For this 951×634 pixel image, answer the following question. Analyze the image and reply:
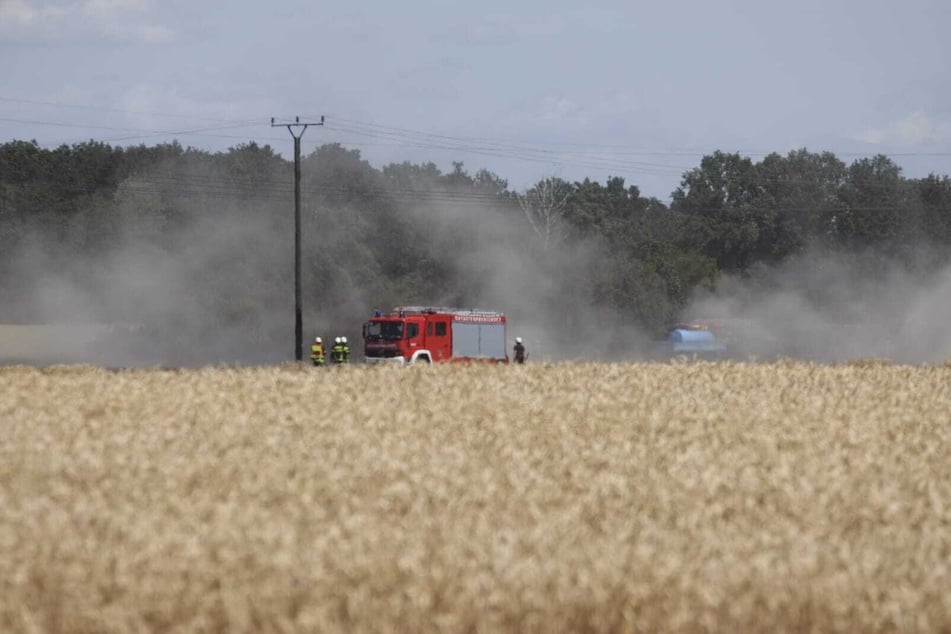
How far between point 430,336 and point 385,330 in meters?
1.70

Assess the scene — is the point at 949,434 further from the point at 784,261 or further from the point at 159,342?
the point at 784,261

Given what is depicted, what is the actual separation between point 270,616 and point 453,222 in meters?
84.8

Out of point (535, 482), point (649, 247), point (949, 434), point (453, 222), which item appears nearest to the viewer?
point (535, 482)

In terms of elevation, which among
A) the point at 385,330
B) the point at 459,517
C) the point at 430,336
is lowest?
the point at 430,336

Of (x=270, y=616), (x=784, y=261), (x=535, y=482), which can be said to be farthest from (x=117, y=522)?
(x=784, y=261)

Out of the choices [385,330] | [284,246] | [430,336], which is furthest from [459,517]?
[284,246]

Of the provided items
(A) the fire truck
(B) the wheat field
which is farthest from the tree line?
(B) the wheat field

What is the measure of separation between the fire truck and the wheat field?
30.4 meters

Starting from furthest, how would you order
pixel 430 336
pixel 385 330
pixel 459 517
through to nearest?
1. pixel 430 336
2. pixel 385 330
3. pixel 459 517

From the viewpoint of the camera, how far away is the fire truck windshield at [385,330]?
4868cm

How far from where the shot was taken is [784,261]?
12119cm

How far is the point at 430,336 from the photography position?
49.6m

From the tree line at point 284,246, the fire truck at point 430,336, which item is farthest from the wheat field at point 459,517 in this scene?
the tree line at point 284,246

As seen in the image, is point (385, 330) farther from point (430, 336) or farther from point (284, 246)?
point (284, 246)
